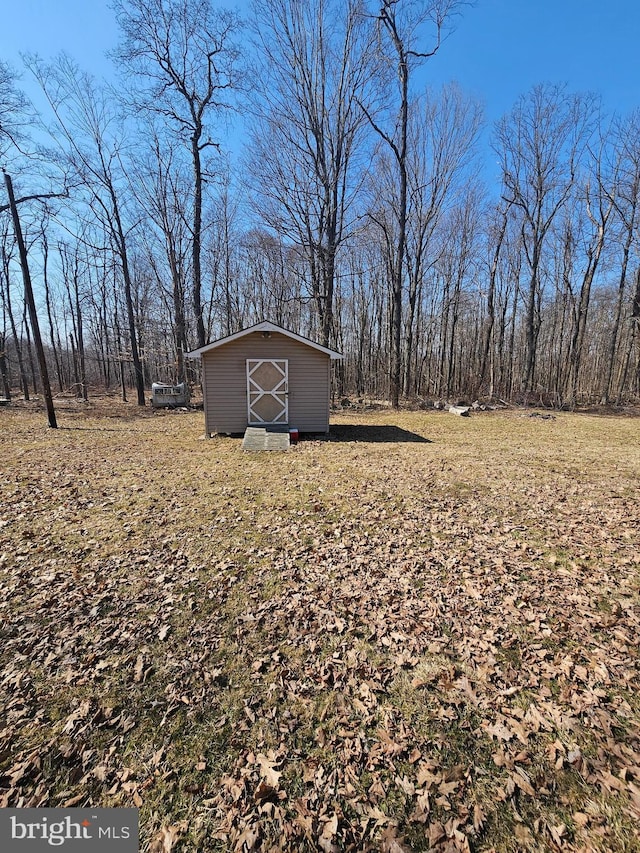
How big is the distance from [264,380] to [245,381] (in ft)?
1.92

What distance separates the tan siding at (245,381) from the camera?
10.7 meters

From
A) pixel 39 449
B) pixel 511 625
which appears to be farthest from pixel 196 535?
pixel 39 449

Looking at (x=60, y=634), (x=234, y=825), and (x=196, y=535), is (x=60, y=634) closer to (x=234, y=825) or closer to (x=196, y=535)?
(x=196, y=535)

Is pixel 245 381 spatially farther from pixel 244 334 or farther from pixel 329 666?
pixel 329 666

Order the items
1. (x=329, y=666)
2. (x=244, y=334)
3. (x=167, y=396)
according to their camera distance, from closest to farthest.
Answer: (x=329, y=666)
(x=244, y=334)
(x=167, y=396)

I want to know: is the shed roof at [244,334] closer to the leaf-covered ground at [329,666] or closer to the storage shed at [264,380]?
the storage shed at [264,380]

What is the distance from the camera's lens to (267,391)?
11047 millimetres

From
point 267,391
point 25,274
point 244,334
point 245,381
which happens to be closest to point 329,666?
point 267,391

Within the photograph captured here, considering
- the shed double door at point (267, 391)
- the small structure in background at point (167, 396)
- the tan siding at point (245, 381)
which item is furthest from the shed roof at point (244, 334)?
the small structure in background at point (167, 396)

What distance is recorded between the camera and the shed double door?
1084cm

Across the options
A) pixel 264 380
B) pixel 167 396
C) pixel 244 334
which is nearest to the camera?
pixel 244 334

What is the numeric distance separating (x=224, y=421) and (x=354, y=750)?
9.76 m

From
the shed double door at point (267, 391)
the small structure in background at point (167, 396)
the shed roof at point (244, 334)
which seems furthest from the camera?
the small structure in background at point (167, 396)

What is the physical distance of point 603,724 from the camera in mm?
2230
